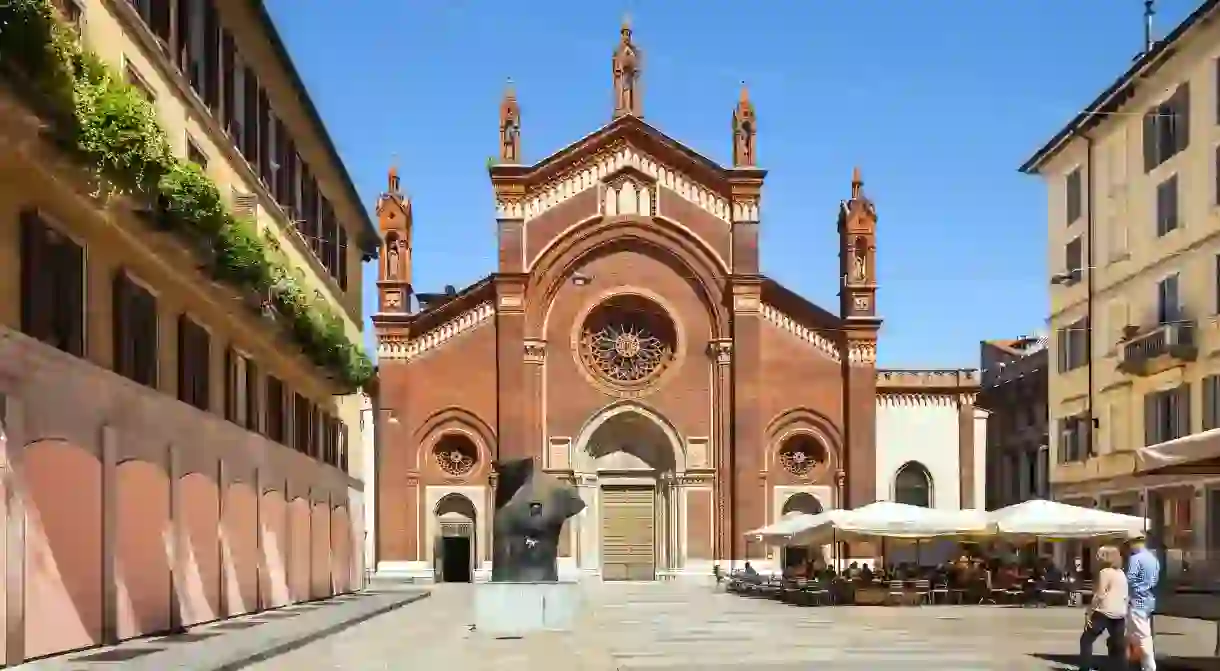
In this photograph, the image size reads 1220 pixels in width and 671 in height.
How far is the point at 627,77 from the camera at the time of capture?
5578cm

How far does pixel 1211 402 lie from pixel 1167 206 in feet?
16.8

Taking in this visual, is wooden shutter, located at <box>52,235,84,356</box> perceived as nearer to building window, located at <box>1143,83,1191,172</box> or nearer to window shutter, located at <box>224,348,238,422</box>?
window shutter, located at <box>224,348,238,422</box>

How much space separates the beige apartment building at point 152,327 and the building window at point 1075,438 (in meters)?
19.0

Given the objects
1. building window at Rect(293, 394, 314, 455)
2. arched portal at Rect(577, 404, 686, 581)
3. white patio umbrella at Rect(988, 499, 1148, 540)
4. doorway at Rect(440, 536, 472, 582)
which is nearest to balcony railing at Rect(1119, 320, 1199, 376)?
white patio umbrella at Rect(988, 499, 1148, 540)

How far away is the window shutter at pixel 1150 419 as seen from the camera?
37438 millimetres

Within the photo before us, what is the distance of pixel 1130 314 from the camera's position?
128 ft

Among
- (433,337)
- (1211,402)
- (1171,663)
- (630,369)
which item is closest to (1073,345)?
(1211,402)

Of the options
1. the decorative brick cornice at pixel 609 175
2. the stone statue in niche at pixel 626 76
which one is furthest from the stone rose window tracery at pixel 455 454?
the stone statue in niche at pixel 626 76

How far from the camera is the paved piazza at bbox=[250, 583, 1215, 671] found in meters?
19.2

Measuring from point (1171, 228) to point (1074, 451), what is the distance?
9472mm

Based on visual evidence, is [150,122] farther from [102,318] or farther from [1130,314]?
[1130,314]

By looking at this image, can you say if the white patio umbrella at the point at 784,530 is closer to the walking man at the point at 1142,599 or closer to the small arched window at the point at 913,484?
the small arched window at the point at 913,484

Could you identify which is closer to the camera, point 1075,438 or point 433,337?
point 1075,438

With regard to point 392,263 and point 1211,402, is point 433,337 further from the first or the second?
point 1211,402
